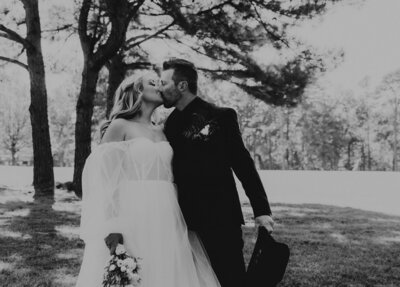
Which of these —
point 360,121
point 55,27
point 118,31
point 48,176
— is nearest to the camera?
point 118,31

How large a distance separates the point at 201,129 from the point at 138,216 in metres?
0.77

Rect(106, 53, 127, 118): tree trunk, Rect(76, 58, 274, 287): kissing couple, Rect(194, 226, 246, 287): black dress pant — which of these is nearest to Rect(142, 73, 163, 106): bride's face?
Rect(76, 58, 274, 287): kissing couple

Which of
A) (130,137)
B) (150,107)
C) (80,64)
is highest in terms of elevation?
(80,64)

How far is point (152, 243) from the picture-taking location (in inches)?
128

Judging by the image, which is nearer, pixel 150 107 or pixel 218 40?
pixel 150 107

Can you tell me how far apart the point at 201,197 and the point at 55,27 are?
13874 millimetres

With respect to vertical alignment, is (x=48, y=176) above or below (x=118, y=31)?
below

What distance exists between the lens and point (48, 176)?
13.6 meters

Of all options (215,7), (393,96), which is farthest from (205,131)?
(393,96)

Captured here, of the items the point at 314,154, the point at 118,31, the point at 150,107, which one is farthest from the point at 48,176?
the point at 314,154

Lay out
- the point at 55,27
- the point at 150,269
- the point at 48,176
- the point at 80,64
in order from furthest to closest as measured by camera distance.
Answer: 1. the point at 80,64
2. the point at 55,27
3. the point at 48,176
4. the point at 150,269

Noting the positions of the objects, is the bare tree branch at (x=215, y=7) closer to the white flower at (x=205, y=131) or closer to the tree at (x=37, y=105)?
the tree at (x=37, y=105)

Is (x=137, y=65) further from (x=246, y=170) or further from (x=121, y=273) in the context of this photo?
(x=121, y=273)

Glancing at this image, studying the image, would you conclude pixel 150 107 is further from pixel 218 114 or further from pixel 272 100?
pixel 272 100
